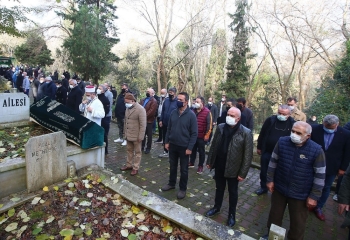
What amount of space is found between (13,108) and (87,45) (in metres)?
9.77

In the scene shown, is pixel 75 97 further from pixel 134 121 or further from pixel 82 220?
pixel 82 220

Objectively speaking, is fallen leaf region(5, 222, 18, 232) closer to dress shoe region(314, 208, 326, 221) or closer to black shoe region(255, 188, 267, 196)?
black shoe region(255, 188, 267, 196)

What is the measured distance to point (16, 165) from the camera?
3660 millimetres

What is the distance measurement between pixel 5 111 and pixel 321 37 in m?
20.0

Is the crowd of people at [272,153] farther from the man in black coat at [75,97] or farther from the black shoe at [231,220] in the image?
the man in black coat at [75,97]

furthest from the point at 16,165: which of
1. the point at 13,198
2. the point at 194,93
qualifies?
the point at 194,93

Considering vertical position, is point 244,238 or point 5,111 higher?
point 5,111

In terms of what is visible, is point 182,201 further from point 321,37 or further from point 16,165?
point 321,37

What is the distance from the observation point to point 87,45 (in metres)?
14.2

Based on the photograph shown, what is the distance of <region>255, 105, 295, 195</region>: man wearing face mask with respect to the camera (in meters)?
4.45

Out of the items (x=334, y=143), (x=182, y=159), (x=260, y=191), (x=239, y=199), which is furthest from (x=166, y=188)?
(x=334, y=143)

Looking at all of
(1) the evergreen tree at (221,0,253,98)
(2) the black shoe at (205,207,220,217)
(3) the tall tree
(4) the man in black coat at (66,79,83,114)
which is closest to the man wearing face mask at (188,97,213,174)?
(2) the black shoe at (205,207,220,217)

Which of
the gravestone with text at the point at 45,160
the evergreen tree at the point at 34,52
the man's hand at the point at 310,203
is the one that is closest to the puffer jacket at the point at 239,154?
the man's hand at the point at 310,203

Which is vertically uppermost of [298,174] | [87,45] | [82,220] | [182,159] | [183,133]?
[87,45]
